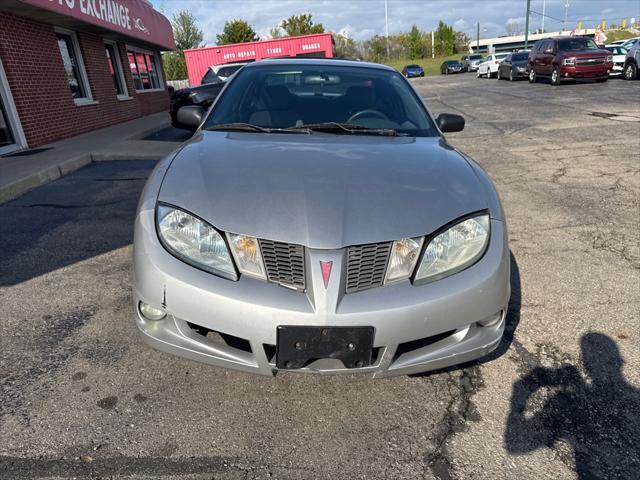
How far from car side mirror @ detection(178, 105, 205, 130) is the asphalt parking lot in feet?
4.02

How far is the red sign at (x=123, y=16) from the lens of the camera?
8.99 metres

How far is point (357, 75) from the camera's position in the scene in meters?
3.41

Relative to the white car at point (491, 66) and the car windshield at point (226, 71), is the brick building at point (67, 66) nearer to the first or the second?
the car windshield at point (226, 71)

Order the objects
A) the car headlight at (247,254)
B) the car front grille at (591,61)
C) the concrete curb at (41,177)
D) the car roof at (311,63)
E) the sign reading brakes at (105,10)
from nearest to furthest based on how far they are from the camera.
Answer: the car headlight at (247,254) < the car roof at (311,63) < the concrete curb at (41,177) < the sign reading brakes at (105,10) < the car front grille at (591,61)

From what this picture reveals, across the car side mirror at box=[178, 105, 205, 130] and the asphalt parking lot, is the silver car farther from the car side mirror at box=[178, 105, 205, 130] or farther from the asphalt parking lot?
the car side mirror at box=[178, 105, 205, 130]

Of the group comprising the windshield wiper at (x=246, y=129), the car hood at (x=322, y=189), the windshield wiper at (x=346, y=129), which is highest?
the windshield wiper at (x=246, y=129)

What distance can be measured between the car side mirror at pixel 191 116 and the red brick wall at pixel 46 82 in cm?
735

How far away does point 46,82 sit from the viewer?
31.2 ft

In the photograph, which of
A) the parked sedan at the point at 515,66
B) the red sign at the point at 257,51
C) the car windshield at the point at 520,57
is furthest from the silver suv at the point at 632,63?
the red sign at the point at 257,51

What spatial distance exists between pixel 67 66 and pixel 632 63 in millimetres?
20285

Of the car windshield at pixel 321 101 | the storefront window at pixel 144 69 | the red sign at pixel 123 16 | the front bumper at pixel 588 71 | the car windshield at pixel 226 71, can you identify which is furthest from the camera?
the front bumper at pixel 588 71

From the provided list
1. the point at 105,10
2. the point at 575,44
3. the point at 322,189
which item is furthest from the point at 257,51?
the point at 322,189

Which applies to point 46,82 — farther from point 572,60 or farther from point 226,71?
point 572,60

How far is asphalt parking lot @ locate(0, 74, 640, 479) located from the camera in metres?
1.74
